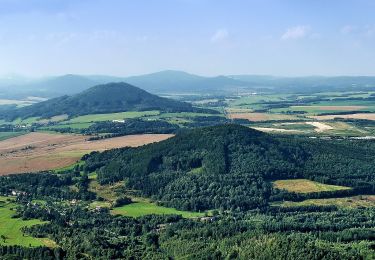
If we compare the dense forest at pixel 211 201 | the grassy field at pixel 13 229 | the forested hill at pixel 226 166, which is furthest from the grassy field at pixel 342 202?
the grassy field at pixel 13 229

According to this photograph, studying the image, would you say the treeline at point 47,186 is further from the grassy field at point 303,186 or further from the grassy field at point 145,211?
the grassy field at point 303,186

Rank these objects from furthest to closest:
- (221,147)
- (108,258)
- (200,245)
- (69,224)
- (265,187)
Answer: (221,147) < (265,187) < (69,224) < (200,245) < (108,258)

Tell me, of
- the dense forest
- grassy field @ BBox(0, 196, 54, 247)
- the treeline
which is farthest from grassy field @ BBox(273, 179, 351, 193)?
grassy field @ BBox(0, 196, 54, 247)

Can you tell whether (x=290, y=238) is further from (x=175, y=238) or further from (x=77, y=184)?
(x=77, y=184)

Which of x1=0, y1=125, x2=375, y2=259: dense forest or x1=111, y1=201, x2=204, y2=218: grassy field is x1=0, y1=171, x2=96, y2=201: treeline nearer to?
x1=0, y1=125, x2=375, y2=259: dense forest

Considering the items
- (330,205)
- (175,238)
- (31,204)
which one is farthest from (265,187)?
(31,204)

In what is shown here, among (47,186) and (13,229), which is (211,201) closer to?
(47,186)
